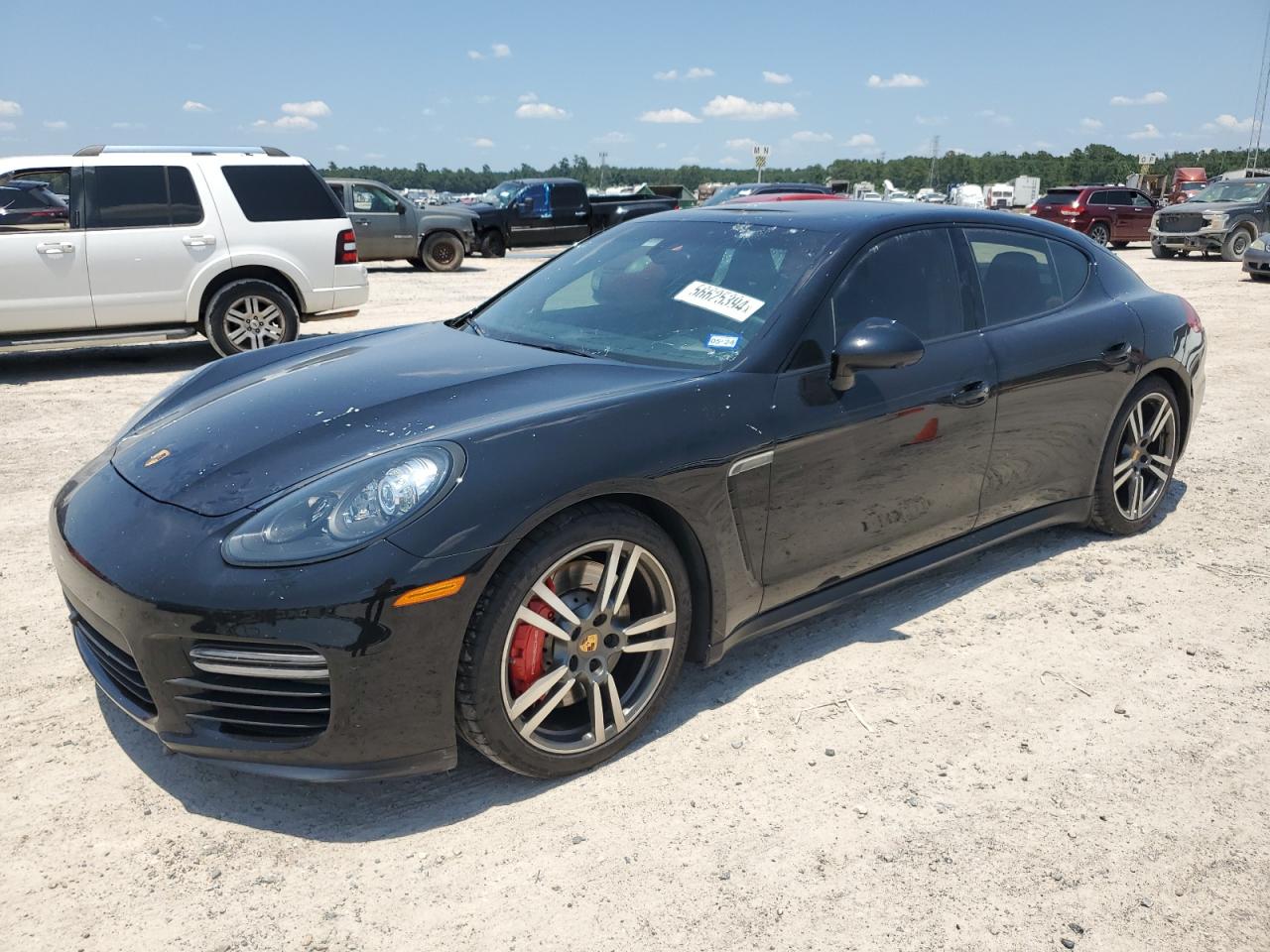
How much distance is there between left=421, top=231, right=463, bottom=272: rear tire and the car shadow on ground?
1652cm

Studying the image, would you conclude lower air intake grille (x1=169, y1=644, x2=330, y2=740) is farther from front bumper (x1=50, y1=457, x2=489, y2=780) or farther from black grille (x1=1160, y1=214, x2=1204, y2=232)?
black grille (x1=1160, y1=214, x2=1204, y2=232)

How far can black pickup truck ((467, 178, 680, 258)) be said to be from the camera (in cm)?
2239

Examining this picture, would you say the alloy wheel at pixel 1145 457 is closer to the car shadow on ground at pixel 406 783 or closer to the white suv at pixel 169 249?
the car shadow on ground at pixel 406 783

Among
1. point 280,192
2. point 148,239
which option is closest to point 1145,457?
point 280,192

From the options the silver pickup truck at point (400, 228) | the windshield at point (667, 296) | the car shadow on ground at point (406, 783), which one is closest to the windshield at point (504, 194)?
the silver pickup truck at point (400, 228)

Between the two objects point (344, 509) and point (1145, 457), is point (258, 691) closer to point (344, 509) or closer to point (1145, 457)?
point (344, 509)

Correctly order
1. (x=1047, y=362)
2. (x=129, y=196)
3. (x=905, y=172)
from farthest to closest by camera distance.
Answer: (x=905, y=172) → (x=129, y=196) → (x=1047, y=362)

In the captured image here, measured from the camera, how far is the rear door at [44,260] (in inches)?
323

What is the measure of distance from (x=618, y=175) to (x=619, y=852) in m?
156

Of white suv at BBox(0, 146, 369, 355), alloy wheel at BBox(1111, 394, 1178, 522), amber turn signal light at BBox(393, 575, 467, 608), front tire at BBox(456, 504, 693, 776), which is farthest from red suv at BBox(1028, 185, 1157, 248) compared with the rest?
amber turn signal light at BBox(393, 575, 467, 608)

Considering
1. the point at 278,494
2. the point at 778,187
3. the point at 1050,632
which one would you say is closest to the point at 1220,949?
the point at 1050,632

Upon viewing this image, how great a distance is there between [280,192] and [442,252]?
10009mm

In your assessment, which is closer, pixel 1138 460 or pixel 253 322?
pixel 1138 460

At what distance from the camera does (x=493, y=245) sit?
2264cm
